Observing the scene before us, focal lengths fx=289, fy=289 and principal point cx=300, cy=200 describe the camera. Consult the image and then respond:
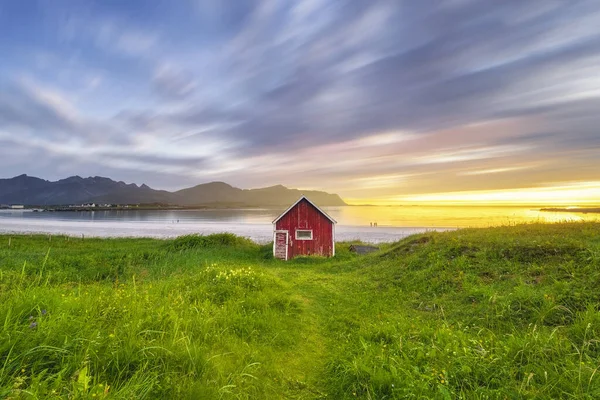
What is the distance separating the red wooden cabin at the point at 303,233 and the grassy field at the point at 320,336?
13.7 m

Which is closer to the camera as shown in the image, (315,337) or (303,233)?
(315,337)

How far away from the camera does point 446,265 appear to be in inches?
477

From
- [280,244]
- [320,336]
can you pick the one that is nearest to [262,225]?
[280,244]

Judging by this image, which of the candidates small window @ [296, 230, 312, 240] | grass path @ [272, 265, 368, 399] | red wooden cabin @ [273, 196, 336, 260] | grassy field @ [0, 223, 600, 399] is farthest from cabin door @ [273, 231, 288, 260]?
grassy field @ [0, 223, 600, 399]

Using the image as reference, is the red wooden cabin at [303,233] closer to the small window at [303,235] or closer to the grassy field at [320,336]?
the small window at [303,235]

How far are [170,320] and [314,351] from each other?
3158 millimetres

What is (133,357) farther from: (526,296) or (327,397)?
(526,296)

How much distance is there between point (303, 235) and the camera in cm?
2586

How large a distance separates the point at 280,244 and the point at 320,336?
18.4 m

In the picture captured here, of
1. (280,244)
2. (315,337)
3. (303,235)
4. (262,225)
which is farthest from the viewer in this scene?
(262,225)

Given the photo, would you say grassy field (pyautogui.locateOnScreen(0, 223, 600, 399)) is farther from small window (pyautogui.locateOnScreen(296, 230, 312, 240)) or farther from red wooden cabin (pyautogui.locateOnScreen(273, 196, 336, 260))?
small window (pyautogui.locateOnScreen(296, 230, 312, 240))

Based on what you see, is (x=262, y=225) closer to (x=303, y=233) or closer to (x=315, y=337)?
(x=303, y=233)

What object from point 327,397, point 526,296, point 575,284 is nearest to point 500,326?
point 526,296

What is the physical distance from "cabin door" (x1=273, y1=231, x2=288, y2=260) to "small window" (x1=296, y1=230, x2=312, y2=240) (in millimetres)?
1082
